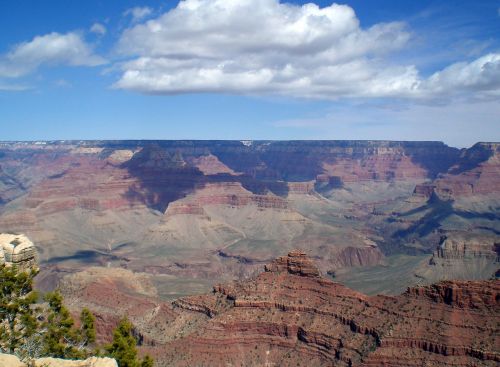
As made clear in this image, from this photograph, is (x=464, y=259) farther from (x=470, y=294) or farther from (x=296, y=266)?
(x=470, y=294)

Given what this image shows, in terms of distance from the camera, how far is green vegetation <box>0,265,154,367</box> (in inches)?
1298

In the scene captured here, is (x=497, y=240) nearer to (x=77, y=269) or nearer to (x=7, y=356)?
(x=77, y=269)

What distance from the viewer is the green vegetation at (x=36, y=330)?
1298 inches

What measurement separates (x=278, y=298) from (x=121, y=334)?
4852 cm

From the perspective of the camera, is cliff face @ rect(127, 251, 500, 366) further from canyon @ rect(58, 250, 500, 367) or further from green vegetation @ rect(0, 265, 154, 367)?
green vegetation @ rect(0, 265, 154, 367)

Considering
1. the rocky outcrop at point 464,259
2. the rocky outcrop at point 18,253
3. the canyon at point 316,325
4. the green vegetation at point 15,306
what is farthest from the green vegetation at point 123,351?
the rocky outcrop at point 464,259

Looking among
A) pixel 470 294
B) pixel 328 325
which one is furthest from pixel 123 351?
pixel 470 294

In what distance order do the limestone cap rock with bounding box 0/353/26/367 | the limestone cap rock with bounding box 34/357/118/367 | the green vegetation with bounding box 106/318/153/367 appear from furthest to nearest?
the green vegetation with bounding box 106/318/153/367 < the limestone cap rock with bounding box 34/357/118/367 < the limestone cap rock with bounding box 0/353/26/367

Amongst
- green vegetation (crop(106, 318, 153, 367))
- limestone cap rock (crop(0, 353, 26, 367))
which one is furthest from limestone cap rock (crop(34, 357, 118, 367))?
green vegetation (crop(106, 318, 153, 367))

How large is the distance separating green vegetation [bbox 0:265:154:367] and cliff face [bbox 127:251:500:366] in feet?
137

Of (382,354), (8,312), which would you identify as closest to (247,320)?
(382,354)

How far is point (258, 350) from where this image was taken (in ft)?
267

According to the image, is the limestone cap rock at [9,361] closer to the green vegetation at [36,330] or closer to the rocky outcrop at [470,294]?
the green vegetation at [36,330]

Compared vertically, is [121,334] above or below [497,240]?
above
